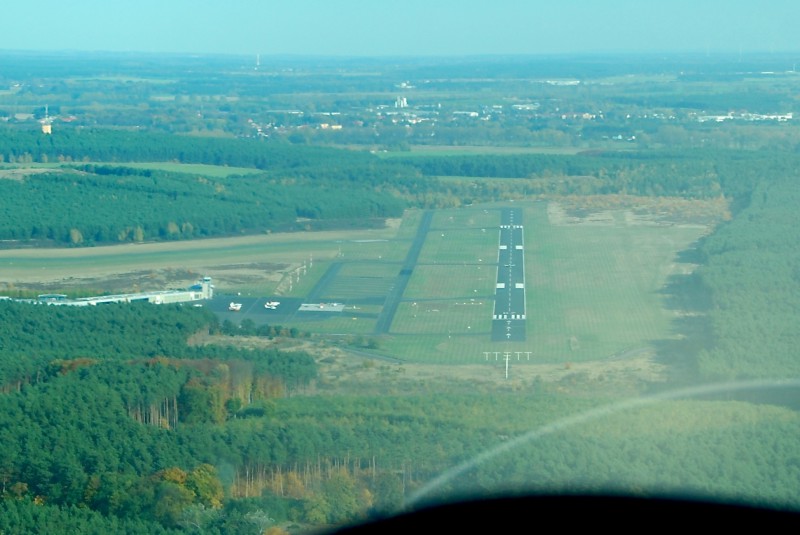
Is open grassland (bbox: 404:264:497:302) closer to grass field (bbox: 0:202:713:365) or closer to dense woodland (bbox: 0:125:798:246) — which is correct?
grass field (bbox: 0:202:713:365)

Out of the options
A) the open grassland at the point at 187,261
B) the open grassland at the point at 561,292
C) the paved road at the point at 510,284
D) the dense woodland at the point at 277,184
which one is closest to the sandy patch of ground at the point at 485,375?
the open grassland at the point at 561,292

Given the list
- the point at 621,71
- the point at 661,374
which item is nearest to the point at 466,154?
the point at 661,374

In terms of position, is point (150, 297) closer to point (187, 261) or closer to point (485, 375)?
point (187, 261)

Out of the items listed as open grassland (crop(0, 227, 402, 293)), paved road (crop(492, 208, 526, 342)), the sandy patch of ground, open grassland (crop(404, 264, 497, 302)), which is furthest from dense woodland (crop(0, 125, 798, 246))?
Answer: the sandy patch of ground

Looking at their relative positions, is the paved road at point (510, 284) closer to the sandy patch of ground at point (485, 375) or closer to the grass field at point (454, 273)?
the grass field at point (454, 273)

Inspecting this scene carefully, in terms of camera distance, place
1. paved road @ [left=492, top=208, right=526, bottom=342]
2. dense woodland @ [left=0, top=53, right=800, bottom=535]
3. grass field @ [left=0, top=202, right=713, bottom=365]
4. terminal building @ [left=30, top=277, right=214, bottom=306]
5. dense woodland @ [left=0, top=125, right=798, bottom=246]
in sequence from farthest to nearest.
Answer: dense woodland @ [left=0, top=125, right=798, bottom=246]
terminal building @ [left=30, top=277, right=214, bottom=306]
paved road @ [left=492, top=208, right=526, bottom=342]
grass field @ [left=0, top=202, right=713, bottom=365]
dense woodland @ [left=0, top=53, right=800, bottom=535]

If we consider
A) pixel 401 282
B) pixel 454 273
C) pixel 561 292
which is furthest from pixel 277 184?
pixel 561 292

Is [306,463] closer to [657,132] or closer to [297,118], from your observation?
[657,132]

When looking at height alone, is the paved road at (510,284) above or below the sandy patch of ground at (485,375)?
below
